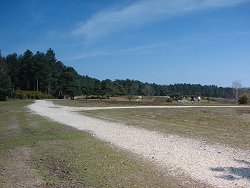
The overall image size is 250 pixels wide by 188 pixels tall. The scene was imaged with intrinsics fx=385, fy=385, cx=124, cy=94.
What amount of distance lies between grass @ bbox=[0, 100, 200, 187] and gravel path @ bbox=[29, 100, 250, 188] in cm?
62

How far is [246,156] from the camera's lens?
42.2 ft

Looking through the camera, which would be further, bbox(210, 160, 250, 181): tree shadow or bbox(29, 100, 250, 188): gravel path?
bbox(29, 100, 250, 188): gravel path

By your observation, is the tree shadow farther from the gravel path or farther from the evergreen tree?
the evergreen tree

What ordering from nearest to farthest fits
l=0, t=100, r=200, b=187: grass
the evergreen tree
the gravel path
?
1. l=0, t=100, r=200, b=187: grass
2. the gravel path
3. the evergreen tree

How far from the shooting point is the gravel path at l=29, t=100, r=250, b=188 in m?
10.2

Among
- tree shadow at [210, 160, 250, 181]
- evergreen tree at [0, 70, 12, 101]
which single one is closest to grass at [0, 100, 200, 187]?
tree shadow at [210, 160, 250, 181]

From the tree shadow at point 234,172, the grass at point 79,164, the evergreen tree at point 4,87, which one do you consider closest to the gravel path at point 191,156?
the tree shadow at point 234,172

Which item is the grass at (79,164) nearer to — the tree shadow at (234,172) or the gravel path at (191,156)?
the gravel path at (191,156)

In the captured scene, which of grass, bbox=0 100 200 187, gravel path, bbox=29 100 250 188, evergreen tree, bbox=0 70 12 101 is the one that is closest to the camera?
grass, bbox=0 100 200 187

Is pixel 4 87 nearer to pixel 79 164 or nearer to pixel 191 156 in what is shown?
pixel 79 164

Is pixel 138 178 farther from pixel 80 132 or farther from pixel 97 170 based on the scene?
pixel 80 132

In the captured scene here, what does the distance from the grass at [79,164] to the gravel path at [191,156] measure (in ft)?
2.03

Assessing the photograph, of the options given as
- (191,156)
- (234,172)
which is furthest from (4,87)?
(234,172)

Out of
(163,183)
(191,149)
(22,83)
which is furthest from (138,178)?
(22,83)
